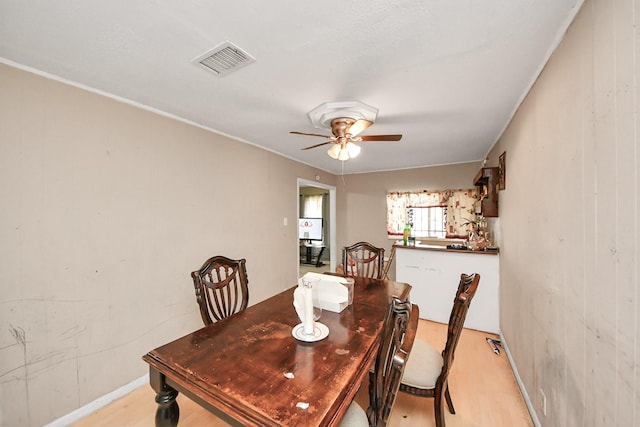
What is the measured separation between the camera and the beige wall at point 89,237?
58.2 inches

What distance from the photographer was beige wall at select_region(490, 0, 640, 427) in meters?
0.79

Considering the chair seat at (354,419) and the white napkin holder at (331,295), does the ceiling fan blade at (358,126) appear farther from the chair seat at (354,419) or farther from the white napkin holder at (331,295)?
the chair seat at (354,419)

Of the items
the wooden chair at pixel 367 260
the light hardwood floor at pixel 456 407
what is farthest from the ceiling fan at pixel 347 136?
the light hardwood floor at pixel 456 407

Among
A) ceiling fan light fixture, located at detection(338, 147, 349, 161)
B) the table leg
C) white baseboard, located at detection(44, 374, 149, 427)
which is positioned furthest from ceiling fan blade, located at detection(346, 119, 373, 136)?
white baseboard, located at detection(44, 374, 149, 427)

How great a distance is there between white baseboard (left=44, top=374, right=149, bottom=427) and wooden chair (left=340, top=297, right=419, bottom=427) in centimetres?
187

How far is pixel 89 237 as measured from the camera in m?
1.77

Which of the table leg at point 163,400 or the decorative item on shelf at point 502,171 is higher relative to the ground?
the decorative item on shelf at point 502,171

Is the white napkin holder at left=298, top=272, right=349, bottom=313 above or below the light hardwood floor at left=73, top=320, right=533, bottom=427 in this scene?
above

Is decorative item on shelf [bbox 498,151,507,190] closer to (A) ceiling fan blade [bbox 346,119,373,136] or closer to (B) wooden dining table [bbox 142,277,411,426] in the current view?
(A) ceiling fan blade [bbox 346,119,373,136]

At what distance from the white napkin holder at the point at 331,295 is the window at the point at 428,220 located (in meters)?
3.35

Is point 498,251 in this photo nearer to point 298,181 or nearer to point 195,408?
Result: point 298,181

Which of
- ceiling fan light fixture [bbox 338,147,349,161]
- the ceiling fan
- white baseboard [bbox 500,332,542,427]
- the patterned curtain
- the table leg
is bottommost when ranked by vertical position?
white baseboard [bbox 500,332,542,427]

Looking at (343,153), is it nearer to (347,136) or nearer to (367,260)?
(347,136)

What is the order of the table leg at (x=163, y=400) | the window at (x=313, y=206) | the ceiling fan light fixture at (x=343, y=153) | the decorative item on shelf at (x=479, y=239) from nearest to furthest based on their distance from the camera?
1. the table leg at (x=163, y=400)
2. the ceiling fan light fixture at (x=343, y=153)
3. the decorative item on shelf at (x=479, y=239)
4. the window at (x=313, y=206)
